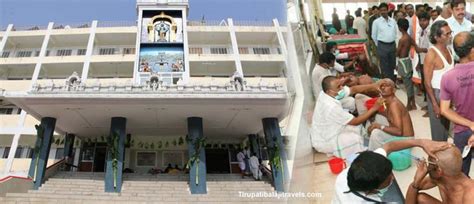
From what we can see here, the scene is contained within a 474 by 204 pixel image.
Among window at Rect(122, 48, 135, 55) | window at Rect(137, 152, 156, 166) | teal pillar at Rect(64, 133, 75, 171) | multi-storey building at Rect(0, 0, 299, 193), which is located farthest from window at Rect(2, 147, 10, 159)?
window at Rect(122, 48, 135, 55)

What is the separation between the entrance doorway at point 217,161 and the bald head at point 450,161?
390 cm

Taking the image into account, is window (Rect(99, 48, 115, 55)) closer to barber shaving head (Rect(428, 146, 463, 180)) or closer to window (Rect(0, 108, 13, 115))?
window (Rect(0, 108, 13, 115))

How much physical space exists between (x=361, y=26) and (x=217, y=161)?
362 centimetres

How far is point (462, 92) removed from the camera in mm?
879

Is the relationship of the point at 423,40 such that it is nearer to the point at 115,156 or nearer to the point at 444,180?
the point at 444,180

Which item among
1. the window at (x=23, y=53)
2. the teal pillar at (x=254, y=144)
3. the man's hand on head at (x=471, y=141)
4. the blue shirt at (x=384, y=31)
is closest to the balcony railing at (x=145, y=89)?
the teal pillar at (x=254, y=144)

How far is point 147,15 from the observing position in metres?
5.87

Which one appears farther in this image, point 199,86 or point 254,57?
point 254,57

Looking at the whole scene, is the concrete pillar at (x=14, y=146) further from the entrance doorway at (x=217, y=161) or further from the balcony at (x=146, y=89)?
the entrance doorway at (x=217, y=161)

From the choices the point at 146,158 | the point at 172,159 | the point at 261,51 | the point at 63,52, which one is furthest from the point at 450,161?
the point at 63,52

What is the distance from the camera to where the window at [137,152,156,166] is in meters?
4.74

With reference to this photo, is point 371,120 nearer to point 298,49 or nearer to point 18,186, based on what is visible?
point 298,49

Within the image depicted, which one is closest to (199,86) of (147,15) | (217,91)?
(217,91)

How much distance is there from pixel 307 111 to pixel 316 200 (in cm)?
22
